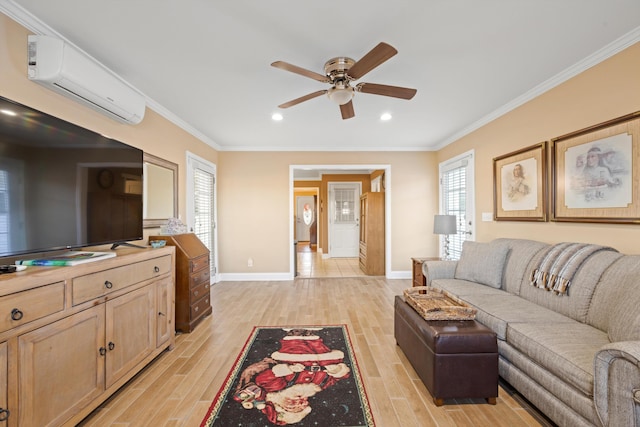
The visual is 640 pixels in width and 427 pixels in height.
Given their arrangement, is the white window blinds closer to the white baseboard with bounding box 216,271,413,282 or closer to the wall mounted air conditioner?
the white baseboard with bounding box 216,271,413,282

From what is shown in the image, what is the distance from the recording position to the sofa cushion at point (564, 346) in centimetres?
141

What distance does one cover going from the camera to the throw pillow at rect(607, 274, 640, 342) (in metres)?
1.45

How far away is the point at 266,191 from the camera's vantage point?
5.24 metres

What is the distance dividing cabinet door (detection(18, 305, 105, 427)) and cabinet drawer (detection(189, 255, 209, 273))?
1.29m

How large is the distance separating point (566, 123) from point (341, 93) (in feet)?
7.34

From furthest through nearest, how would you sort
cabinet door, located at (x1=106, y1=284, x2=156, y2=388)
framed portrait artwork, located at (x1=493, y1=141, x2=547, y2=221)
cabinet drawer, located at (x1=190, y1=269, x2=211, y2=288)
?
cabinet drawer, located at (x1=190, y1=269, x2=211, y2=288)
framed portrait artwork, located at (x1=493, y1=141, x2=547, y2=221)
cabinet door, located at (x1=106, y1=284, x2=156, y2=388)

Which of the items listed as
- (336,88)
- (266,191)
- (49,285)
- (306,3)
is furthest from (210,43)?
(266,191)

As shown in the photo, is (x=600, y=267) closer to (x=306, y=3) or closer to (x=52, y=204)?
(x=306, y=3)

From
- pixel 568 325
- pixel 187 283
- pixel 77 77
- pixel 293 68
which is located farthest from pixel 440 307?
pixel 77 77

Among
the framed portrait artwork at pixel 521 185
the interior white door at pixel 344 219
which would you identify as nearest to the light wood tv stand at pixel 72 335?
the framed portrait artwork at pixel 521 185

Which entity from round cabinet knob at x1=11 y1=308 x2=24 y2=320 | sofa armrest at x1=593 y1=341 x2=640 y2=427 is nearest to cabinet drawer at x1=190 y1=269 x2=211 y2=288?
round cabinet knob at x1=11 y1=308 x2=24 y2=320

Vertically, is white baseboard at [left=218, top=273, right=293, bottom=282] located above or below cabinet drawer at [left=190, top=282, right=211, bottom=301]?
below

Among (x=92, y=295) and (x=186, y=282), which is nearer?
(x=92, y=295)

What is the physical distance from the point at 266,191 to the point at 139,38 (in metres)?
3.37
